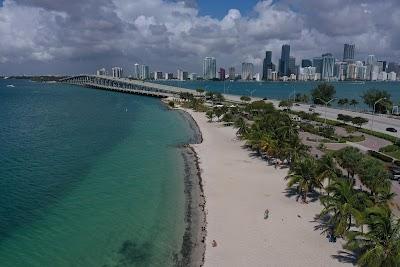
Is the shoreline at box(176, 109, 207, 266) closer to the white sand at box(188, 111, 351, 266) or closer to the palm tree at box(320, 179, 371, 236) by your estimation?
the white sand at box(188, 111, 351, 266)

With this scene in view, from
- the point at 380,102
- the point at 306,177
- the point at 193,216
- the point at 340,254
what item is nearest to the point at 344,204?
the point at 340,254

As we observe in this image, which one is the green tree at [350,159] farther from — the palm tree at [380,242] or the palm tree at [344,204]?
the palm tree at [380,242]

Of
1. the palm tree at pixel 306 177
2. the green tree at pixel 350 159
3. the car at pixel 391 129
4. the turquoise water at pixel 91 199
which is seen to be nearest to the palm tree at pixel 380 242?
the palm tree at pixel 306 177

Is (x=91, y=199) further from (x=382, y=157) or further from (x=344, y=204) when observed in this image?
(x=382, y=157)

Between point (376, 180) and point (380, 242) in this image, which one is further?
point (376, 180)

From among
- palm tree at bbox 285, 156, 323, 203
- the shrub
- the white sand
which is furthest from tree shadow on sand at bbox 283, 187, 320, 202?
the shrub

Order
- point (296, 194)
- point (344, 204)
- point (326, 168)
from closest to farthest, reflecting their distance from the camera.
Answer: point (344, 204) → point (326, 168) → point (296, 194)
